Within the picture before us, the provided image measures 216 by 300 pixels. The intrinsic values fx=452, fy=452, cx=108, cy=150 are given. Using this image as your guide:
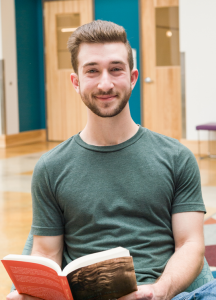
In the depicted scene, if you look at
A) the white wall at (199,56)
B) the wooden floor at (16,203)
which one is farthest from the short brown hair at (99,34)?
the white wall at (199,56)

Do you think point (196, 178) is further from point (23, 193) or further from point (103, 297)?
point (23, 193)

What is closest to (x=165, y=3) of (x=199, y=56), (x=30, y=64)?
(x=199, y=56)

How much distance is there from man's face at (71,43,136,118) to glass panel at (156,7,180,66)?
222 inches

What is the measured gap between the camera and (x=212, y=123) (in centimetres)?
558

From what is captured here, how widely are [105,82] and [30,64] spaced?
6.82 m

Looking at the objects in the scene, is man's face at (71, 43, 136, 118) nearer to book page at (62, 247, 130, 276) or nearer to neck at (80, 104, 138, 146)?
neck at (80, 104, 138, 146)

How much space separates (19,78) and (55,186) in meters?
6.59

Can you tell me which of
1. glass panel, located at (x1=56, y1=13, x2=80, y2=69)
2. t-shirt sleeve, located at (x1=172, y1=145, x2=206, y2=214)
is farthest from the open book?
glass panel, located at (x1=56, y1=13, x2=80, y2=69)

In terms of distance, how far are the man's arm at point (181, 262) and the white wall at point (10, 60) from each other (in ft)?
20.8

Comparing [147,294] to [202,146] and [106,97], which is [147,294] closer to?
[106,97]

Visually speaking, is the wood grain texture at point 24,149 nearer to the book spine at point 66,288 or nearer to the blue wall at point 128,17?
the blue wall at point 128,17

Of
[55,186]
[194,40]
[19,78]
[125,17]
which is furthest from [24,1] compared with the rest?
[55,186]

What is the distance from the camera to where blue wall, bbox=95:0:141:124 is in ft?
22.8

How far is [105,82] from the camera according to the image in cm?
120
